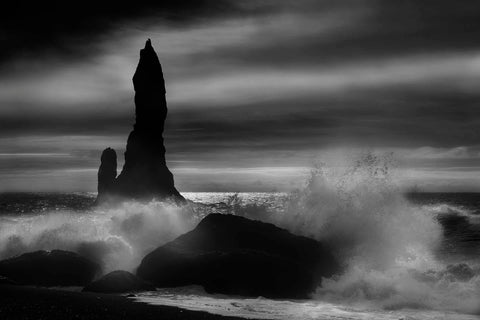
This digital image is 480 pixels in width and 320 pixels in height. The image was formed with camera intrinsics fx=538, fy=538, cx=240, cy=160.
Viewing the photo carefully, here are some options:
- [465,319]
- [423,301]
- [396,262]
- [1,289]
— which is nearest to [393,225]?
[396,262]

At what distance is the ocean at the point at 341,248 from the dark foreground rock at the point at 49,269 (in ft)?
7.26

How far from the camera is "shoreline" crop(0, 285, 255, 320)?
14.6 metres

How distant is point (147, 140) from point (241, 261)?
6576cm

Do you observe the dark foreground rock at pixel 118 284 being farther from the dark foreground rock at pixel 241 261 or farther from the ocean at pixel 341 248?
the dark foreground rock at pixel 241 261

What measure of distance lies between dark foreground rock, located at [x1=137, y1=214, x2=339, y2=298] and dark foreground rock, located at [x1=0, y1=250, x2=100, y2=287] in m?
2.60

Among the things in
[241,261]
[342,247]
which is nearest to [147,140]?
[342,247]

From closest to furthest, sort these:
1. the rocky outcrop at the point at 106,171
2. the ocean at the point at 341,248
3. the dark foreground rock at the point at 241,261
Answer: the ocean at the point at 341,248 → the dark foreground rock at the point at 241,261 → the rocky outcrop at the point at 106,171

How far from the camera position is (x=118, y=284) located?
21.0 meters

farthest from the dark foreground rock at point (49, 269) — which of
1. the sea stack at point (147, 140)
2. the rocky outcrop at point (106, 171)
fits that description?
the rocky outcrop at point (106, 171)

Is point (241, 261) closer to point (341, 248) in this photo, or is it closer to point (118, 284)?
point (118, 284)

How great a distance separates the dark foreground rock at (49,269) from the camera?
902 inches

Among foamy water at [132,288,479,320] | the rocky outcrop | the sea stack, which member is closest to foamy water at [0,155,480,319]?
foamy water at [132,288,479,320]

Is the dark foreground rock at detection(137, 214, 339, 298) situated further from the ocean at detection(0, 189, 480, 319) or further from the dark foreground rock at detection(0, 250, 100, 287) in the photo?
the dark foreground rock at detection(0, 250, 100, 287)

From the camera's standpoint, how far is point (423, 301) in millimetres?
19609
